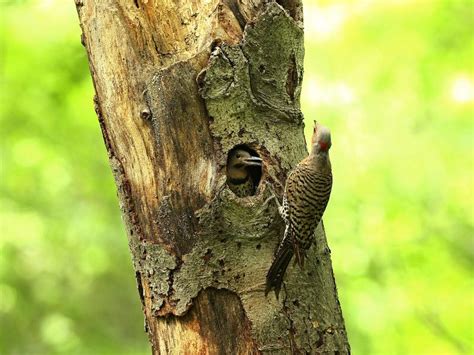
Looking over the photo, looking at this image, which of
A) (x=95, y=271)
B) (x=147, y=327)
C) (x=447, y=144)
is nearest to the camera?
(x=147, y=327)

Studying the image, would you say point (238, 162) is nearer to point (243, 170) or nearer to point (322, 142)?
point (243, 170)

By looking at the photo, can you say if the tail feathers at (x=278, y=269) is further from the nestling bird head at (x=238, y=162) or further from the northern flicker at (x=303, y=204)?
the nestling bird head at (x=238, y=162)

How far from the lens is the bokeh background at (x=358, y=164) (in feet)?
31.0

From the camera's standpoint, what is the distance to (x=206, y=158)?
3709mm

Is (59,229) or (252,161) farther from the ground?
(59,229)

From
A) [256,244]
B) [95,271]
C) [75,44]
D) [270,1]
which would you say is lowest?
[256,244]

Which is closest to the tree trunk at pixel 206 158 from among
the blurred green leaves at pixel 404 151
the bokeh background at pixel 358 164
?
the bokeh background at pixel 358 164

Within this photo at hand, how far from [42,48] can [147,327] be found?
23.0 feet

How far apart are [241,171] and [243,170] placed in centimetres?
1

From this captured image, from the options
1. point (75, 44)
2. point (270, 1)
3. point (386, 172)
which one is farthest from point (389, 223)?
point (270, 1)

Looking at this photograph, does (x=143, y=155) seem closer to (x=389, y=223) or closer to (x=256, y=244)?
(x=256, y=244)

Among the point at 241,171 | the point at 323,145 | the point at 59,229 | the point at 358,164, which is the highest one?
the point at 59,229

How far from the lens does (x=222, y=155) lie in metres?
3.73

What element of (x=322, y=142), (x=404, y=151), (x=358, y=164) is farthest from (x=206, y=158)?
(x=358, y=164)
